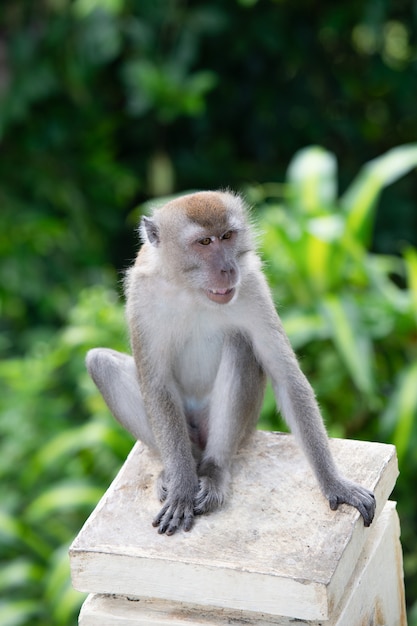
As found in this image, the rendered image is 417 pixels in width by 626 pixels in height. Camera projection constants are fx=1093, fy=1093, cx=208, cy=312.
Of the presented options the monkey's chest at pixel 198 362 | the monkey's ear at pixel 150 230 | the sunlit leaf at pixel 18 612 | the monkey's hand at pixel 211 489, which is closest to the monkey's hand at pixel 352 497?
the monkey's hand at pixel 211 489

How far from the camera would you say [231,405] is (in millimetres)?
3592

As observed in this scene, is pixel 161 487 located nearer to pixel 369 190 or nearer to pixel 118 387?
pixel 118 387

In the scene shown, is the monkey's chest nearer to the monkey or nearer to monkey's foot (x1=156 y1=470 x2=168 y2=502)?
the monkey

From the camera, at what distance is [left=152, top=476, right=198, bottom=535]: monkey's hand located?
2.87 metres

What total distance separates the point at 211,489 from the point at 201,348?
28.1 inches

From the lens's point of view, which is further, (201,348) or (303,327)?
(303,327)

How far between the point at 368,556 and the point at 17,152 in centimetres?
621

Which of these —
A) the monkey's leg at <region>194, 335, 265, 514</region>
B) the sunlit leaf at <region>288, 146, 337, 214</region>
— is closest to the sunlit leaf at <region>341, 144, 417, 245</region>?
the sunlit leaf at <region>288, 146, 337, 214</region>

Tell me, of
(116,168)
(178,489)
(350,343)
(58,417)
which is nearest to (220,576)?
(178,489)

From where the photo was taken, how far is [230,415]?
3566 mm

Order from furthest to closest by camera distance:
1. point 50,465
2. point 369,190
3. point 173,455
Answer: point 50,465, point 369,190, point 173,455

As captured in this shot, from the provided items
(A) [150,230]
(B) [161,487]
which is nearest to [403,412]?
(A) [150,230]

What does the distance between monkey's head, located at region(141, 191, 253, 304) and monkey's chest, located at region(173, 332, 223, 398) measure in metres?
0.26

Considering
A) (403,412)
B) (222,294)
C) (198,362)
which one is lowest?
(403,412)
